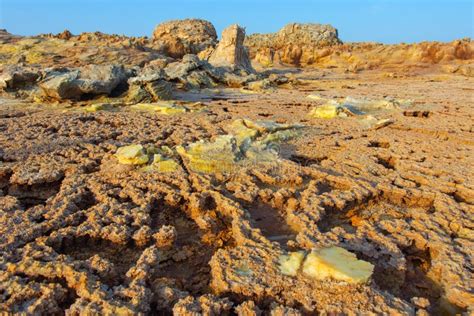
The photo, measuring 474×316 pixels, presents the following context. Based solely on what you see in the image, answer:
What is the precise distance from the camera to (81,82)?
4664 mm

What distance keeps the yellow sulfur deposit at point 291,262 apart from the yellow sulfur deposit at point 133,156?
118 centimetres

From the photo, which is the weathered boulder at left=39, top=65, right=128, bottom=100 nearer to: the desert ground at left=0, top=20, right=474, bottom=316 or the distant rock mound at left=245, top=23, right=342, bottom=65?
the desert ground at left=0, top=20, right=474, bottom=316

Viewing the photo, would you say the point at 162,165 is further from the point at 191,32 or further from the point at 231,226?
the point at 191,32

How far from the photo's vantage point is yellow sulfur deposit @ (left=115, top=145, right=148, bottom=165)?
→ 2250 mm

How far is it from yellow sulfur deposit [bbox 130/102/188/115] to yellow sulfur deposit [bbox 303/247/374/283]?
9.70ft

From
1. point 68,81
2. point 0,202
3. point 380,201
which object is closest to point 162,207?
point 0,202

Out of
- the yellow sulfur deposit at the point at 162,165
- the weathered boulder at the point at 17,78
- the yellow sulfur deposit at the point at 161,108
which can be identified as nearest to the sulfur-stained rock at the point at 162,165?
the yellow sulfur deposit at the point at 162,165

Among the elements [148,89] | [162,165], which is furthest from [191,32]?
[162,165]

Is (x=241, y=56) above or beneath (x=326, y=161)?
above

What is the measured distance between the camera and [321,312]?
1112 mm

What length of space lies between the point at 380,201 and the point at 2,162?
7.07 ft

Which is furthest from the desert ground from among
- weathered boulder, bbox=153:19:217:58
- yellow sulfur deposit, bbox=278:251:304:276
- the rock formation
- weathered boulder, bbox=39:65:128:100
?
weathered boulder, bbox=153:19:217:58

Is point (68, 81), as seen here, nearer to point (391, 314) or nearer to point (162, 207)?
point (162, 207)

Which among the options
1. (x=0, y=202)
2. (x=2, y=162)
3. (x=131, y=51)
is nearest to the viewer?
(x=0, y=202)
